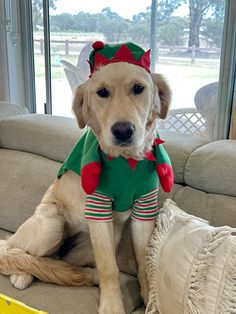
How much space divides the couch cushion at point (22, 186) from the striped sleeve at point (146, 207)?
1.78 ft

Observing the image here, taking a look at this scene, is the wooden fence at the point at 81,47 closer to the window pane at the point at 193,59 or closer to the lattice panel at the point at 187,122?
the window pane at the point at 193,59

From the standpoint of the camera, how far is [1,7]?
2.47 m

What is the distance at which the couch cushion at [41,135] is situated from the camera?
5.91ft

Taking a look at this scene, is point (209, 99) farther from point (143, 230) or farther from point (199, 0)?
point (143, 230)

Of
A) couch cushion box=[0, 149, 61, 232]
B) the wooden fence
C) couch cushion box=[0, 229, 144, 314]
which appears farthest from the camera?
the wooden fence

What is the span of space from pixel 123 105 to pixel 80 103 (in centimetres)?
22

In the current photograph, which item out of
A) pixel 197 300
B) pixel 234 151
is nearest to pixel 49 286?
pixel 197 300

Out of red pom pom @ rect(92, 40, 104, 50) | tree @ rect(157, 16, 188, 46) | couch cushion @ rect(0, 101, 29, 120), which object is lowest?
couch cushion @ rect(0, 101, 29, 120)

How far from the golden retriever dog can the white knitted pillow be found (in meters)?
0.12

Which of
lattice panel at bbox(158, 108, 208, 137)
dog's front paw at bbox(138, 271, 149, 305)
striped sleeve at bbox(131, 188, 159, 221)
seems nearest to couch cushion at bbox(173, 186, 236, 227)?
striped sleeve at bbox(131, 188, 159, 221)

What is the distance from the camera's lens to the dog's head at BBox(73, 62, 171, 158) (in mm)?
1130

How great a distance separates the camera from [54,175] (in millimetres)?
1738

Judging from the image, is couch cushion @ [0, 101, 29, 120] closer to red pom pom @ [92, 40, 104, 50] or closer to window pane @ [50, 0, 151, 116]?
window pane @ [50, 0, 151, 116]

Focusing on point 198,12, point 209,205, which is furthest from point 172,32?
point 209,205
